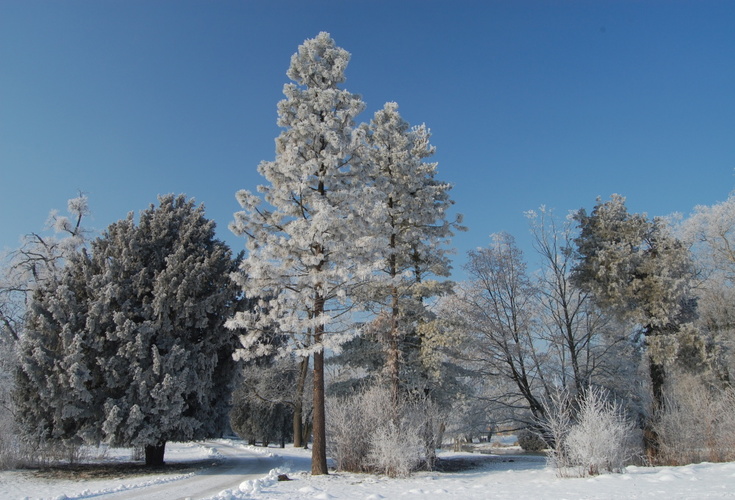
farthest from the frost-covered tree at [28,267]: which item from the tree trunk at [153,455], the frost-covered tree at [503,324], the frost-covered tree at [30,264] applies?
the frost-covered tree at [503,324]

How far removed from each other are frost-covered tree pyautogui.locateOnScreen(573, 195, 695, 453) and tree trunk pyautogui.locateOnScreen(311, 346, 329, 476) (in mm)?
12368

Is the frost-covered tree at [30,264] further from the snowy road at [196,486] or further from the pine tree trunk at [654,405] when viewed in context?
the pine tree trunk at [654,405]

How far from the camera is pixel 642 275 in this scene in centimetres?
1936

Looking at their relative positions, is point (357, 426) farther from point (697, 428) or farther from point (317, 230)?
point (697, 428)

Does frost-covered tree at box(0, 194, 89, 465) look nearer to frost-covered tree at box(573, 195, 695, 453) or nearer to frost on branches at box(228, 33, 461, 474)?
frost on branches at box(228, 33, 461, 474)

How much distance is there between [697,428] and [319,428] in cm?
1320

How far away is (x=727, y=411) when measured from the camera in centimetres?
1515

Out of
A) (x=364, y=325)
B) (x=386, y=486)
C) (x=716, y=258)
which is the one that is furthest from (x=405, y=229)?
(x=716, y=258)

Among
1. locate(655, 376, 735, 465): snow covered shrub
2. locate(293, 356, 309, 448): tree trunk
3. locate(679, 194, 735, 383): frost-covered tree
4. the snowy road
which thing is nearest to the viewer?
the snowy road

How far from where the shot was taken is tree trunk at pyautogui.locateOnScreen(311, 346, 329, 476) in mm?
13977

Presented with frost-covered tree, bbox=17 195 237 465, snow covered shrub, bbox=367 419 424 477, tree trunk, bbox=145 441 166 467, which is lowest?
tree trunk, bbox=145 441 166 467

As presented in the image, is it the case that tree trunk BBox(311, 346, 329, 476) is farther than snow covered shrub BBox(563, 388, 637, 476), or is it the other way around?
tree trunk BBox(311, 346, 329, 476)

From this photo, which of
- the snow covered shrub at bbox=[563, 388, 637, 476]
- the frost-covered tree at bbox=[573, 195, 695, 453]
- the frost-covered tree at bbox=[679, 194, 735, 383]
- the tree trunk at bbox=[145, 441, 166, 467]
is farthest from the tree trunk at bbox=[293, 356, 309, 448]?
the frost-covered tree at bbox=[679, 194, 735, 383]

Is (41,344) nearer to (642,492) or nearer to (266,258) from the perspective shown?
(266,258)
